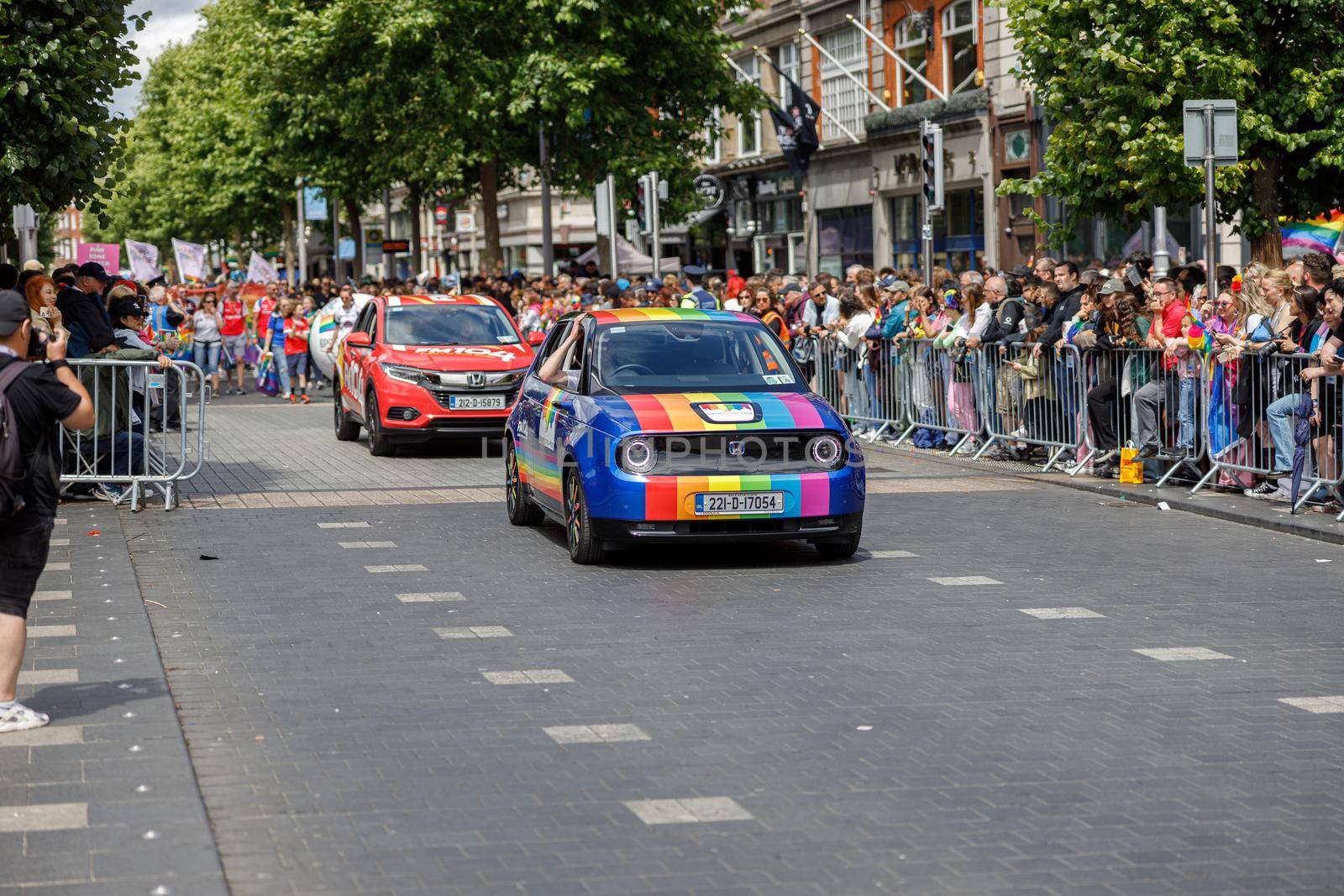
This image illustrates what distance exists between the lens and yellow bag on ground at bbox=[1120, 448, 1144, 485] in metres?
16.1

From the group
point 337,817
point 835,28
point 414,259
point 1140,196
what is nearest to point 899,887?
point 337,817

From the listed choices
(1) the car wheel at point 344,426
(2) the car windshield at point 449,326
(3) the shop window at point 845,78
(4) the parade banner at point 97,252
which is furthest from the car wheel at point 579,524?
(4) the parade banner at point 97,252

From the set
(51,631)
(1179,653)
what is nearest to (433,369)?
(51,631)

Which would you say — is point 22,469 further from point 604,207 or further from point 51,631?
point 604,207

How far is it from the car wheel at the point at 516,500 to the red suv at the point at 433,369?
16.6 ft

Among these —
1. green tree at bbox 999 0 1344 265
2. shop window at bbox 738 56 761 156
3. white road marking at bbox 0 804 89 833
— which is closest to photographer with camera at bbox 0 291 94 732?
Answer: white road marking at bbox 0 804 89 833

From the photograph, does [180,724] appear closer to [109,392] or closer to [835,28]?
[109,392]

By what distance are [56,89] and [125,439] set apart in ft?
8.64

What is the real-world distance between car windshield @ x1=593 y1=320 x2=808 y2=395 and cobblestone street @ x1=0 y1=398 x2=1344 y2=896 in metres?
1.09

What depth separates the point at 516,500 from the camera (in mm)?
13766

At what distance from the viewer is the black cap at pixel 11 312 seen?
7094 mm

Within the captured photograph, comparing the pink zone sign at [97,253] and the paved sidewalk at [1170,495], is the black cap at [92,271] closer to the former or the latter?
the paved sidewalk at [1170,495]

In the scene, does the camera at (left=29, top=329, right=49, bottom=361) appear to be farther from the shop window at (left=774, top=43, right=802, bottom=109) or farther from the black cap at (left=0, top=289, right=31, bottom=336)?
the shop window at (left=774, top=43, right=802, bottom=109)

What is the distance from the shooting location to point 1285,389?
14.2 meters
